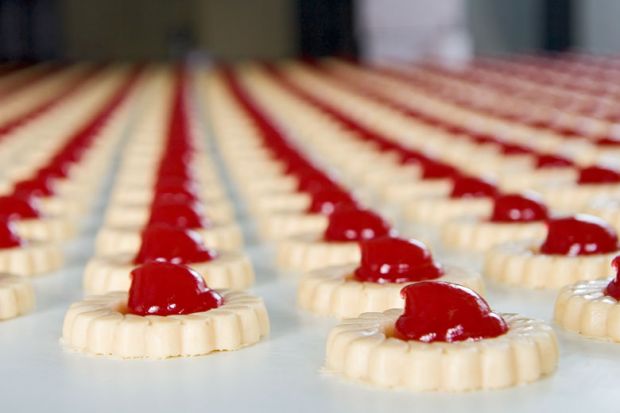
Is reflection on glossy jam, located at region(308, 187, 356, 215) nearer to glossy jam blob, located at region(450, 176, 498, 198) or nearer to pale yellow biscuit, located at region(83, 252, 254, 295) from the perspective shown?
glossy jam blob, located at region(450, 176, 498, 198)

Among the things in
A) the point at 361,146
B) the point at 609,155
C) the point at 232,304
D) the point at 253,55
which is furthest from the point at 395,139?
the point at 253,55

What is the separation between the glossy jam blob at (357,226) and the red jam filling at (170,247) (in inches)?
17.9

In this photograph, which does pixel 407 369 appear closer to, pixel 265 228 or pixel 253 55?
pixel 265 228

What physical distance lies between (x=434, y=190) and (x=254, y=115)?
456cm

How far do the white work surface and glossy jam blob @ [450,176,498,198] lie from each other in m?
1.62

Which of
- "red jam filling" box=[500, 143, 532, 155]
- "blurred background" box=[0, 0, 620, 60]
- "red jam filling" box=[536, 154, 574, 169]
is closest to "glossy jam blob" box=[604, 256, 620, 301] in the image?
"red jam filling" box=[536, 154, 574, 169]

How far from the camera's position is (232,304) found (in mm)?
2516

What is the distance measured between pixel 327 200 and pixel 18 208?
1.10 m

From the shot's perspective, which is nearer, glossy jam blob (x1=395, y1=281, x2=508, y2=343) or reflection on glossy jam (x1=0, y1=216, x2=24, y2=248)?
glossy jam blob (x1=395, y1=281, x2=508, y2=343)

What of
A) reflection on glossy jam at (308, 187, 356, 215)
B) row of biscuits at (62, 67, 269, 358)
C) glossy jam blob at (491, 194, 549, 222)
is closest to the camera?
row of biscuits at (62, 67, 269, 358)

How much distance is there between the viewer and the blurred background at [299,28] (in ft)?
56.3

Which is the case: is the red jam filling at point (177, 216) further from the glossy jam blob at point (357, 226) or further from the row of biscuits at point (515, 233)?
the row of biscuits at point (515, 233)

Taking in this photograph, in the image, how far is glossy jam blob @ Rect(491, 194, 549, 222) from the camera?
3.66 meters

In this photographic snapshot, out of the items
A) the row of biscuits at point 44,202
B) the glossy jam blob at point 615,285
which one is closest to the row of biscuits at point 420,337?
the glossy jam blob at point 615,285
